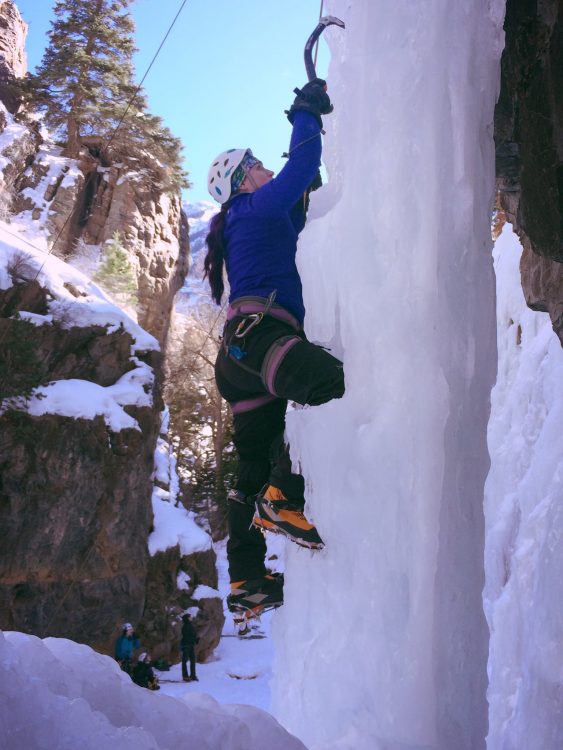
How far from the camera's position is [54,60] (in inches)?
881

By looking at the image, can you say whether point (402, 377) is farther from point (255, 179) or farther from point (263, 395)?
point (255, 179)

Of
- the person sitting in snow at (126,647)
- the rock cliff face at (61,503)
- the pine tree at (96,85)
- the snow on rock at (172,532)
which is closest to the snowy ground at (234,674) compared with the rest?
the person sitting in snow at (126,647)

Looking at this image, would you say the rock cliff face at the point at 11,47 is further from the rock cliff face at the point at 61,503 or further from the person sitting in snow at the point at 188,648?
the person sitting in snow at the point at 188,648

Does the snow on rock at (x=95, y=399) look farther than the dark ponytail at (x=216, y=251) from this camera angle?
Yes

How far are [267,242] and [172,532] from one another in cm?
1259

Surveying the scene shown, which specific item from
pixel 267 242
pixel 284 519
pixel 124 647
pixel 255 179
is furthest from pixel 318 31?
pixel 124 647

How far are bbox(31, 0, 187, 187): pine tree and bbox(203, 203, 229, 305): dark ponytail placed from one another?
21.1 m

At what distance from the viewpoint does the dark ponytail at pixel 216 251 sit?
3062 millimetres

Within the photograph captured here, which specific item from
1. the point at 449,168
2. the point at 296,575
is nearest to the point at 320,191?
the point at 449,168

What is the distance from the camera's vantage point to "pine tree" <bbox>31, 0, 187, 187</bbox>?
22.3 metres

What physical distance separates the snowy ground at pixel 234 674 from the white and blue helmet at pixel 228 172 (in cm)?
790

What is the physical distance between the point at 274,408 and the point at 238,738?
1.45m

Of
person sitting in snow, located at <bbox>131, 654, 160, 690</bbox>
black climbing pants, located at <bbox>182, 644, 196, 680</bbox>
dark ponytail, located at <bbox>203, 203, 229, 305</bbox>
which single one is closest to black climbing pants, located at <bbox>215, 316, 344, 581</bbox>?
dark ponytail, located at <bbox>203, 203, 229, 305</bbox>

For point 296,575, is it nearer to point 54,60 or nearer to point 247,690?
point 247,690
